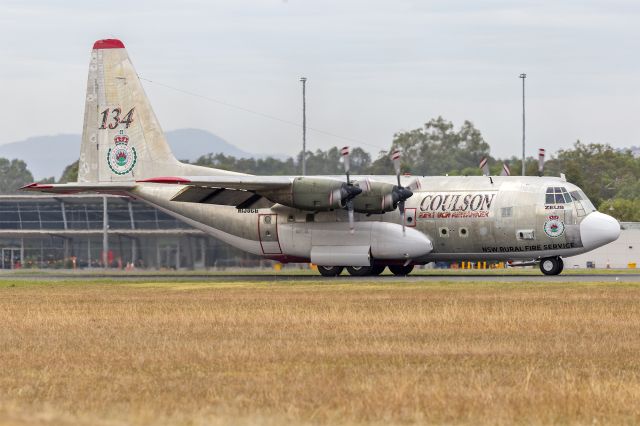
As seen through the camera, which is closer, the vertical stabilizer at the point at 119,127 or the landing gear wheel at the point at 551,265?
the landing gear wheel at the point at 551,265

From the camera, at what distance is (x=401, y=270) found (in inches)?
2237

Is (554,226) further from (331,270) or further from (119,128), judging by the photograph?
(119,128)

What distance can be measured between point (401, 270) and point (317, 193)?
7359 millimetres

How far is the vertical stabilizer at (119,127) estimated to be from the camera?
5759cm

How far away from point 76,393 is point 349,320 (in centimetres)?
1212

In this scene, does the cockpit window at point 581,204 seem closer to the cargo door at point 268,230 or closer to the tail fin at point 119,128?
the cargo door at point 268,230

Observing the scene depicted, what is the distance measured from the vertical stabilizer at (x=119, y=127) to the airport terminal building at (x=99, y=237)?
10.9m

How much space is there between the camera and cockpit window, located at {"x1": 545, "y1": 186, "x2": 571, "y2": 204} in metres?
51.3

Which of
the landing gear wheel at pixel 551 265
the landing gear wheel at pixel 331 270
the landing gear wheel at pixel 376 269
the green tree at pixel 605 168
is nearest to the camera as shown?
the landing gear wheel at pixel 551 265

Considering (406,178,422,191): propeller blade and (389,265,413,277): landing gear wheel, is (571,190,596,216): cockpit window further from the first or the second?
(389,265,413,277): landing gear wheel

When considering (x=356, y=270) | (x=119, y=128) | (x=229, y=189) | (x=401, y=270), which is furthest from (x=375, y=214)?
(x=119, y=128)

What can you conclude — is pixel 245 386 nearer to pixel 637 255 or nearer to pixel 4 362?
pixel 4 362

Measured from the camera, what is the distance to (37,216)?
83.1 meters

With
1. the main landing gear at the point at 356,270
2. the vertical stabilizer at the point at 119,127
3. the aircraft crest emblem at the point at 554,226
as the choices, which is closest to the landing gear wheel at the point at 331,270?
the main landing gear at the point at 356,270
